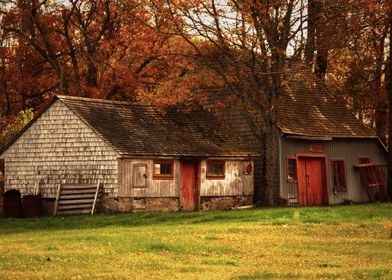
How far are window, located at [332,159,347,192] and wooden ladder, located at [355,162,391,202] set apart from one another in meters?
0.98

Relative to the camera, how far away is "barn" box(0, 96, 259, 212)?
3325cm

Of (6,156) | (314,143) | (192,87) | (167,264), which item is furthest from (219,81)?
(167,264)

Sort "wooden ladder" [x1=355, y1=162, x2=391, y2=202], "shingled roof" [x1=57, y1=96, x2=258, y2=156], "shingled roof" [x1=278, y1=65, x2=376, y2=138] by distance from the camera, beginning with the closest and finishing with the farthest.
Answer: "shingled roof" [x1=57, y1=96, x2=258, y2=156] → "shingled roof" [x1=278, y1=65, x2=376, y2=138] → "wooden ladder" [x1=355, y1=162, x2=391, y2=202]

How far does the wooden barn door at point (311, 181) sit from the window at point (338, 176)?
78cm

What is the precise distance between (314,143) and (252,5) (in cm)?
943

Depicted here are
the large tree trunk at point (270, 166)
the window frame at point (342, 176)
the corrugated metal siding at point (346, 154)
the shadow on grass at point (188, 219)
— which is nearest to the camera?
the shadow on grass at point (188, 219)

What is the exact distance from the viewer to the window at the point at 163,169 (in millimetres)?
34156

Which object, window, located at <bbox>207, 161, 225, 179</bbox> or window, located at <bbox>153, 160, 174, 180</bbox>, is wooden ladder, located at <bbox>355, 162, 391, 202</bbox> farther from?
window, located at <bbox>153, 160, 174, 180</bbox>

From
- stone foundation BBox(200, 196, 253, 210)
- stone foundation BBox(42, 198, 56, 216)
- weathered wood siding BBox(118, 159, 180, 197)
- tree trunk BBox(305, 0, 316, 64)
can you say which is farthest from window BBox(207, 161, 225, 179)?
stone foundation BBox(42, 198, 56, 216)

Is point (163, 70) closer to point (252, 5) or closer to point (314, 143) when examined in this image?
point (314, 143)

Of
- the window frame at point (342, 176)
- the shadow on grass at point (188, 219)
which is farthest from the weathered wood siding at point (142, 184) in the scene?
the window frame at point (342, 176)

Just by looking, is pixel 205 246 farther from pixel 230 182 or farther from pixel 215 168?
pixel 230 182

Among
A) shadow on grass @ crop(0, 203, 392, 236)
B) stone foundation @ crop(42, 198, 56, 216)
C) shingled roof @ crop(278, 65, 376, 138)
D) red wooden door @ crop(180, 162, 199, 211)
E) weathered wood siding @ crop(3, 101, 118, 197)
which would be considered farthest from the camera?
shingled roof @ crop(278, 65, 376, 138)

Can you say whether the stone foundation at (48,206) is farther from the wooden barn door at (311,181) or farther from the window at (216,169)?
the wooden barn door at (311,181)
